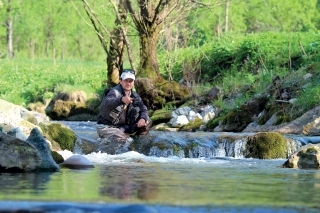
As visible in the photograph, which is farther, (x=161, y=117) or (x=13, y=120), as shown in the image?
(x=161, y=117)

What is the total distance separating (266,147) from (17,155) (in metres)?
5.37

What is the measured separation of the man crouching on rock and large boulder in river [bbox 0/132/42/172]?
3.80m

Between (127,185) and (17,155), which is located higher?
(17,155)

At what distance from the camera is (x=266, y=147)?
12.8m

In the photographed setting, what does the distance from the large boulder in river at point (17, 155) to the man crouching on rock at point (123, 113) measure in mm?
3795

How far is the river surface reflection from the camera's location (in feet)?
19.5

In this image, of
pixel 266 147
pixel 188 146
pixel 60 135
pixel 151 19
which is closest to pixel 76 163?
pixel 60 135

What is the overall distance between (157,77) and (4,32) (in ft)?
127

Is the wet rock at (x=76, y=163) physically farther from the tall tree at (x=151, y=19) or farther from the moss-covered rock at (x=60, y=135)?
the tall tree at (x=151, y=19)

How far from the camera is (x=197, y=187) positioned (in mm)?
7344

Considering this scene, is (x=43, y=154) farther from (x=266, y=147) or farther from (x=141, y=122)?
(x=266, y=147)

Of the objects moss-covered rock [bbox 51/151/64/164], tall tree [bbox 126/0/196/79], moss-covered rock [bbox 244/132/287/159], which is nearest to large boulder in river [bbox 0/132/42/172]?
moss-covered rock [bbox 51/151/64/164]

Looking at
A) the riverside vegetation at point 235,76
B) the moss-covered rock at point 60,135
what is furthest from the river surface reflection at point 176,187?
the riverside vegetation at point 235,76

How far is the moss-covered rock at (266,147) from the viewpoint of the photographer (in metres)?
12.8
